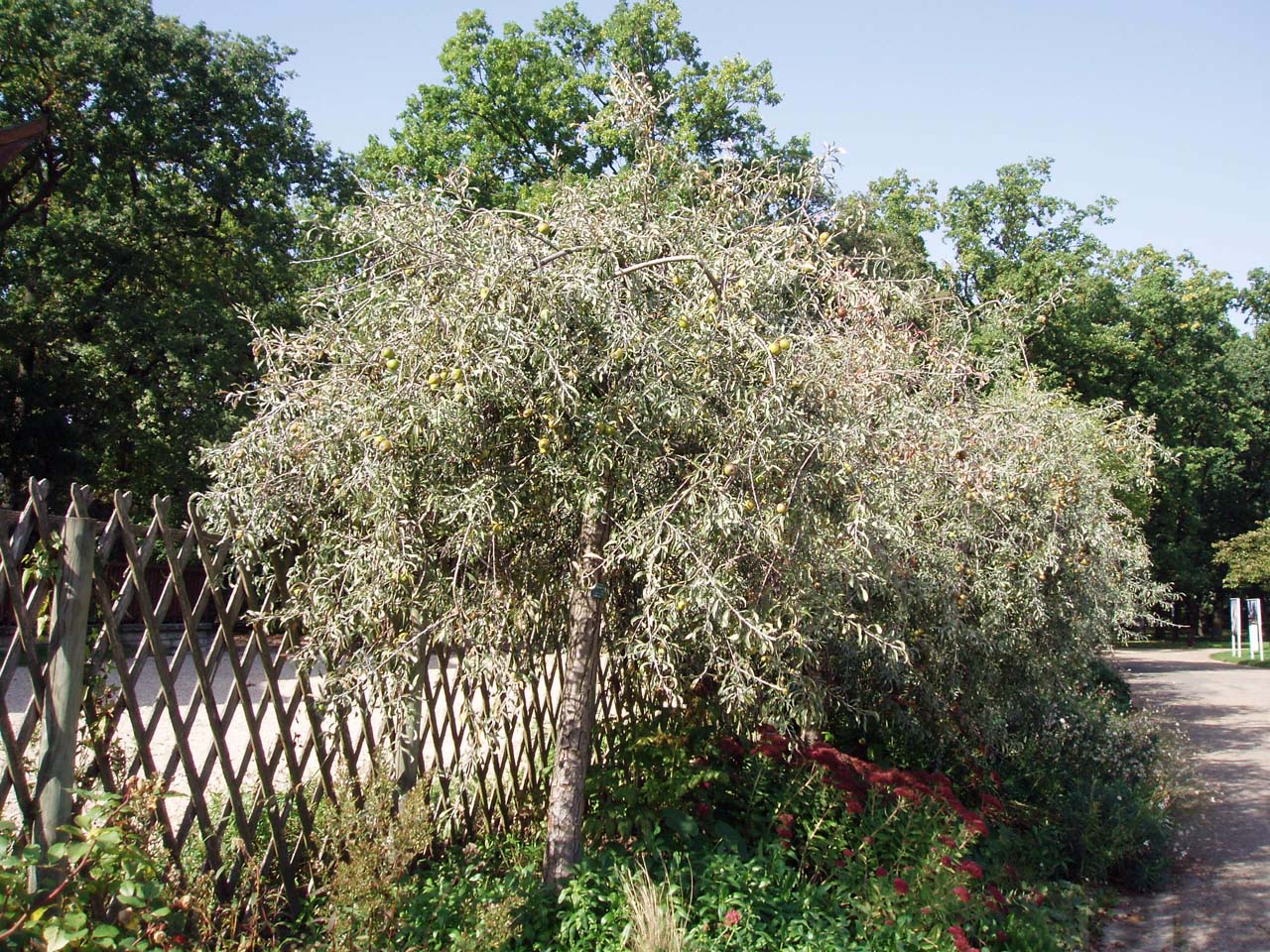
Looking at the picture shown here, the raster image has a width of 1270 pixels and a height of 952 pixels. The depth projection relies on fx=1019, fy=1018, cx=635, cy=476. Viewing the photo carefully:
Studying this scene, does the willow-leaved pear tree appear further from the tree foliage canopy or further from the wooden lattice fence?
the wooden lattice fence

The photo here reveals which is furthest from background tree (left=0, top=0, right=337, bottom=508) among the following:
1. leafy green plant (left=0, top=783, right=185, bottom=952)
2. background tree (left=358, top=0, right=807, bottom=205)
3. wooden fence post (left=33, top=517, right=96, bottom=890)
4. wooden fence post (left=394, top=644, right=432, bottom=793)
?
leafy green plant (left=0, top=783, right=185, bottom=952)

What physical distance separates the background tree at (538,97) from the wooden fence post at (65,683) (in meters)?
20.4

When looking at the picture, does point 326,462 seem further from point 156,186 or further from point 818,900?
point 156,186

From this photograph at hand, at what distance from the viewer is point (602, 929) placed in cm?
390

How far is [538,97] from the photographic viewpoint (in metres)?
24.0

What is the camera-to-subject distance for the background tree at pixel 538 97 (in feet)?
76.0

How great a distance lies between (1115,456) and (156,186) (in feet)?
55.3

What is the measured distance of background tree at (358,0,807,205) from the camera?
23.2 meters

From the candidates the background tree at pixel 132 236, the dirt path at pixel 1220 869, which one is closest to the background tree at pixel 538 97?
the background tree at pixel 132 236

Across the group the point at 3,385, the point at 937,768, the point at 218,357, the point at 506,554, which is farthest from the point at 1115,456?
the point at 3,385

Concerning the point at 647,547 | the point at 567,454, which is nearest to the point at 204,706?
the point at 567,454

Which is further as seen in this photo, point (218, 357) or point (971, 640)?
point (218, 357)

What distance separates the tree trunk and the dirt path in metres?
3.02

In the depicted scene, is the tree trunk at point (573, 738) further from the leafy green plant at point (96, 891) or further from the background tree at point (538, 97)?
the background tree at point (538, 97)
